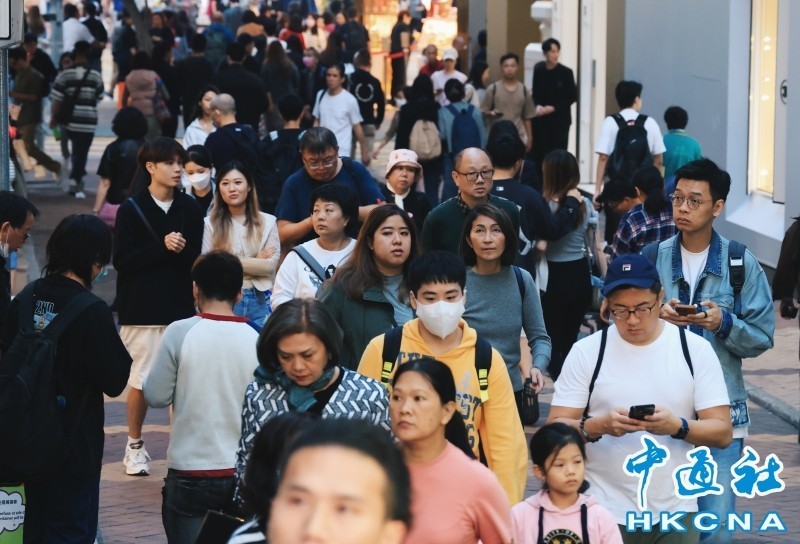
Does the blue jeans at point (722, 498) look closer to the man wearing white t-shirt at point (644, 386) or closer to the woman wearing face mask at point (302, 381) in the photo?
the man wearing white t-shirt at point (644, 386)

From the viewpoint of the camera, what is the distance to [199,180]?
10.6 m

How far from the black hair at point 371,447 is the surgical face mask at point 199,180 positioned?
7950mm

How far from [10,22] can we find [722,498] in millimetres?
3662

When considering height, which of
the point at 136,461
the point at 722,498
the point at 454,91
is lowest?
the point at 136,461

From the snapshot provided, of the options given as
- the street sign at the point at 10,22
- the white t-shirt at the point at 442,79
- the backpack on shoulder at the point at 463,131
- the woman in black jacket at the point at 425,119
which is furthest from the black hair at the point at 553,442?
the white t-shirt at the point at 442,79

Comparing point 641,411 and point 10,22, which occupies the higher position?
point 10,22

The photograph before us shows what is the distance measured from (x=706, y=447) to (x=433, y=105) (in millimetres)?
12161

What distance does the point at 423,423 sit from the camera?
470 centimetres

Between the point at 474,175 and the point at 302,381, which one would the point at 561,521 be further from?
the point at 474,175

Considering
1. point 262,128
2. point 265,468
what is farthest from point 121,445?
point 262,128

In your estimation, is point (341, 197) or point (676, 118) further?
point (676, 118)

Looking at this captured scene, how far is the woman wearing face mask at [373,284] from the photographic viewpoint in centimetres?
702

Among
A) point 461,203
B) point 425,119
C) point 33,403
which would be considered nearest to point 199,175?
point 461,203

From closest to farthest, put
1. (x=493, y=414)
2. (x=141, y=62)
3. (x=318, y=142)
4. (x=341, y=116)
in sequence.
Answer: (x=493, y=414)
(x=318, y=142)
(x=341, y=116)
(x=141, y=62)
